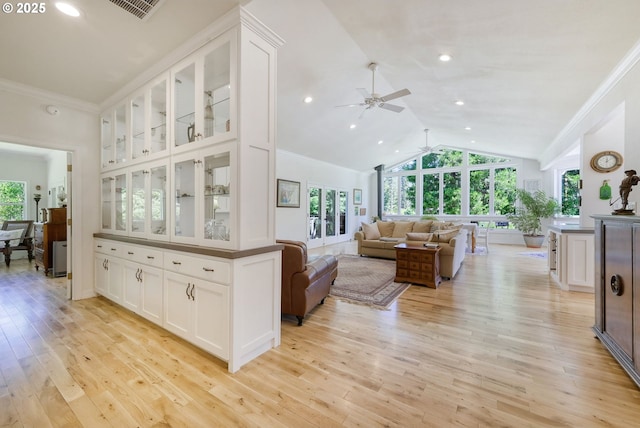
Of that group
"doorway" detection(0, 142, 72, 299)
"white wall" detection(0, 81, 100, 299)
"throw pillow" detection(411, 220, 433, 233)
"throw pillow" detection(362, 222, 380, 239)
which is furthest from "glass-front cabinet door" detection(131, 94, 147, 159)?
"throw pillow" detection(411, 220, 433, 233)

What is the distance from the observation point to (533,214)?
331 inches

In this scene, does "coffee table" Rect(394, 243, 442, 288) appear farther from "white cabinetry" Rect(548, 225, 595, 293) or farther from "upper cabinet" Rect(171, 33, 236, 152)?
"upper cabinet" Rect(171, 33, 236, 152)

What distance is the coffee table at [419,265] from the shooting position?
14.2ft

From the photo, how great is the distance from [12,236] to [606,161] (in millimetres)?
11503

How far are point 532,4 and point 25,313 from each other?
243 inches

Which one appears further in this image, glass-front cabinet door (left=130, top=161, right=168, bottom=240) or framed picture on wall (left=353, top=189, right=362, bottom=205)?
framed picture on wall (left=353, top=189, right=362, bottom=205)

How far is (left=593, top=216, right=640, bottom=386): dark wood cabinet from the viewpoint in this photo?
1.96 m

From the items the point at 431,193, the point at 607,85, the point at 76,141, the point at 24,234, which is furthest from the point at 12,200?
the point at 431,193

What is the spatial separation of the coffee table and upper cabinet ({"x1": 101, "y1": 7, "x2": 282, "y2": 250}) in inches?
114

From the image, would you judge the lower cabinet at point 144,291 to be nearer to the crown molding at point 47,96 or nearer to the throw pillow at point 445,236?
the crown molding at point 47,96

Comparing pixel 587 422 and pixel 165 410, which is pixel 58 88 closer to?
pixel 165 410

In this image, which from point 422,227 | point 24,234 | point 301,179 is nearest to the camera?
point 24,234

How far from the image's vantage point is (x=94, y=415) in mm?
1650

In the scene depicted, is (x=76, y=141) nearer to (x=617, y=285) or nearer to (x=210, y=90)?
(x=210, y=90)
